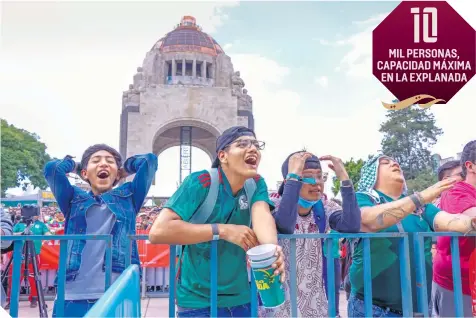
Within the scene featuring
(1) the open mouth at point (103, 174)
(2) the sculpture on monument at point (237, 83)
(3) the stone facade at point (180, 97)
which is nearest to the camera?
(1) the open mouth at point (103, 174)

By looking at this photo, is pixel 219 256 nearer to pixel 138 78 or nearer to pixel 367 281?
pixel 367 281

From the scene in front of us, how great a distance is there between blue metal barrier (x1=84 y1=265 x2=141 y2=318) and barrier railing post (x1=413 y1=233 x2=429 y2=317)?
1705 millimetres

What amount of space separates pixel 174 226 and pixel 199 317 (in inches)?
21.3

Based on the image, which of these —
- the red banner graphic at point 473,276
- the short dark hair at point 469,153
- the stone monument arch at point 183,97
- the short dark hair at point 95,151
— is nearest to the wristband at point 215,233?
the short dark hair at point 95,151

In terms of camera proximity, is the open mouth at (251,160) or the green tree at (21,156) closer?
the open mouth at (251,160)

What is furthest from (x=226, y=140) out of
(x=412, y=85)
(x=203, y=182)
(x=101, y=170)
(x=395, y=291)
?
(x=412, y=85)

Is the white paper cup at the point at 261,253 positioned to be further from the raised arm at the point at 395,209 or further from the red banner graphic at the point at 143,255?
the red banner graphic at the point at 143,255

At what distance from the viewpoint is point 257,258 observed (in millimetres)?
2068

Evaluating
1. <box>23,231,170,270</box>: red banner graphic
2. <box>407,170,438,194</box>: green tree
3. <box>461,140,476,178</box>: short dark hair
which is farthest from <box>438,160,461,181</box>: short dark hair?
<box>407,170,438,194</box>: green tree

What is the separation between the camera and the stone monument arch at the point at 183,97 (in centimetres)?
2452

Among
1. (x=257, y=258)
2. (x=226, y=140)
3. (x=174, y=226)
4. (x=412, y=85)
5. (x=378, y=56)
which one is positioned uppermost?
(x=378, y=56)

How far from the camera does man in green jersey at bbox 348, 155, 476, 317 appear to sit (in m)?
2.72

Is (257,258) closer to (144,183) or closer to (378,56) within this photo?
(144,183)

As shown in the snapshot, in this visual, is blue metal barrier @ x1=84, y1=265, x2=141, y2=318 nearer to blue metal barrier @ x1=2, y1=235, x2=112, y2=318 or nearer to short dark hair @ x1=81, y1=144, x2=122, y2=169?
blue metal barrier @ x1=2, y1=235, x2=112, y2=318
